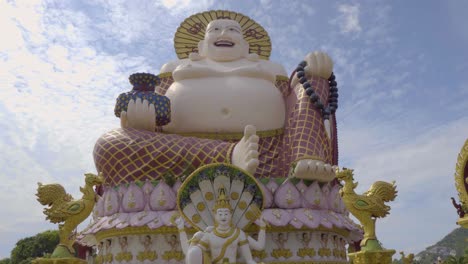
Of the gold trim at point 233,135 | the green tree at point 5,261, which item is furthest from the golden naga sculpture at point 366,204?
the green tree at point 5,261

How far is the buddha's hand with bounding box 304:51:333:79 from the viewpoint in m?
8.30

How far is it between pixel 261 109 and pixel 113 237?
323 centimetres

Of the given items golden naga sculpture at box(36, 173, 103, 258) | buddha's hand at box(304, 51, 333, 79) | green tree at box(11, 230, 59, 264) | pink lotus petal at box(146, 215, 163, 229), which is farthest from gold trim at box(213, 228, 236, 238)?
green tree at box(11, 230, 59, 264)

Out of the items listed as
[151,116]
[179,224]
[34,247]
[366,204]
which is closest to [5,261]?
[34,247]

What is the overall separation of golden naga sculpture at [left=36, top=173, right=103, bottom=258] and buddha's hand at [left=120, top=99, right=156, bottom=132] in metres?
1.14

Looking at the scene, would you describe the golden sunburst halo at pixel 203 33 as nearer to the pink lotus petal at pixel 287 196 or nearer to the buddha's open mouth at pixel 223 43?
the buddha's open mouth at pixel 223 43

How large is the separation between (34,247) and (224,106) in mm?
18099

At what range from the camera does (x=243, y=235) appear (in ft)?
19.6

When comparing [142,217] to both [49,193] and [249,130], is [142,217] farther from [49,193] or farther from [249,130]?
[249,130]

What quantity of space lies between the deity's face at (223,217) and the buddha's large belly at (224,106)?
2.52m

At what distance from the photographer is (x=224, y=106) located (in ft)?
27.0

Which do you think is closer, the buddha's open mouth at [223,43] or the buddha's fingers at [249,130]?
the buddha's fingers at [249,130]

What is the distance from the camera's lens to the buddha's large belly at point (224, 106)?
8.22 metres

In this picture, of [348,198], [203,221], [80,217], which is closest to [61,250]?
[80,217]
